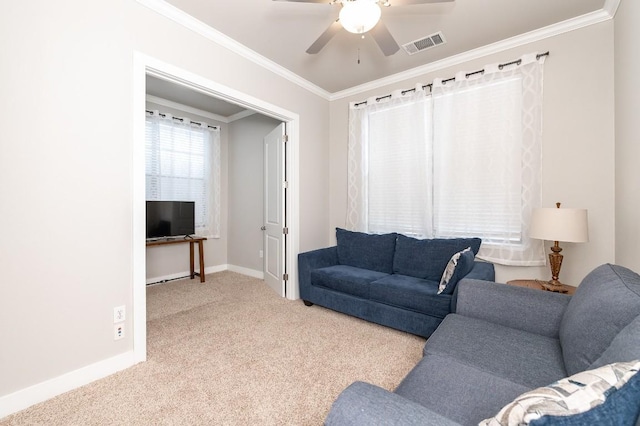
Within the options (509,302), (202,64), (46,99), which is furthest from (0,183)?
(509,302)

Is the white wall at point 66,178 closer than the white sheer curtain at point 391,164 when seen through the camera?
Yes

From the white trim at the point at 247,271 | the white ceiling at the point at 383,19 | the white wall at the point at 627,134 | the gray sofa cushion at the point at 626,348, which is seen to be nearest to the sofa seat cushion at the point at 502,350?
the gray sofa cushion at the point at 626,348

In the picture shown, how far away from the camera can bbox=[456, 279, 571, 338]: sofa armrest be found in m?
1.63

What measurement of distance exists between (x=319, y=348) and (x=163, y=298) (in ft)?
7.59

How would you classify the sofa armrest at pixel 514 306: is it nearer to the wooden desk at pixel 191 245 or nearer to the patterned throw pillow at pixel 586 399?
the patterned throw pillow at pixel 586 399

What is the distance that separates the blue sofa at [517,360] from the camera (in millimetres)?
600

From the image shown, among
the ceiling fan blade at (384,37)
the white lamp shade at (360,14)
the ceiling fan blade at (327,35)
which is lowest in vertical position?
the white lamp shade at (360,14)

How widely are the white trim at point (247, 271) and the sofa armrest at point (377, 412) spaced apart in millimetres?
3914

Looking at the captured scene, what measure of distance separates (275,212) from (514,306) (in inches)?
112

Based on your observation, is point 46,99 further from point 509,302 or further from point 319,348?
point 509,302

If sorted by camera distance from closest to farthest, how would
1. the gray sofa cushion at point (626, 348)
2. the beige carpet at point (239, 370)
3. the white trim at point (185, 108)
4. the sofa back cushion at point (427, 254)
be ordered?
the gray sofa cushion at point (626, 348)
the beige carpet at point (239, 370)
the sofa back cushion at point (427, 254)
the white trim at point (185, 108)

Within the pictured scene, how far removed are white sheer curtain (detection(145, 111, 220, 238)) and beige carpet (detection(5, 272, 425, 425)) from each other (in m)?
1.83

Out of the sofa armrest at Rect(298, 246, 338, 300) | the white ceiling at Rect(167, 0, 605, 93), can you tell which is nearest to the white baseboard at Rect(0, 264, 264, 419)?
the sofa armrest at Rect(298, 246, 338, 300)

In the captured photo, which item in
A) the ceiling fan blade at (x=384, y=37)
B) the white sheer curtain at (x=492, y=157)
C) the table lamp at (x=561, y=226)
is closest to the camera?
→ the ceiling fan blade at (x=384, y=37)
